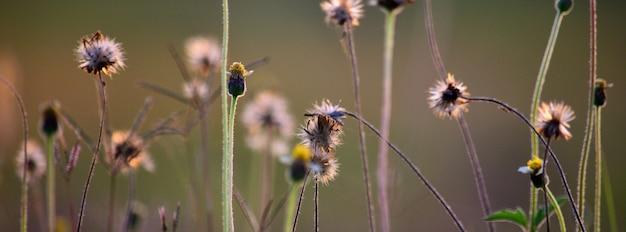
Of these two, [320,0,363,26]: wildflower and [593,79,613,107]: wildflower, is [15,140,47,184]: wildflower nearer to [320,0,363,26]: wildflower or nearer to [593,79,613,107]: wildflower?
[320,0,363,26]: wildflower

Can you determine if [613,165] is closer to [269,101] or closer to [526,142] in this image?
[526,142]

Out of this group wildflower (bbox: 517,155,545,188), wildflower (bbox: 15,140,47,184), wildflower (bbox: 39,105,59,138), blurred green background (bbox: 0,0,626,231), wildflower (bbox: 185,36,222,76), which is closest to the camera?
wildflower (bbox: 517,155,545,188)

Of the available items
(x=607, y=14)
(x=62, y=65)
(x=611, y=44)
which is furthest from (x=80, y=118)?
(x=607, y=14)

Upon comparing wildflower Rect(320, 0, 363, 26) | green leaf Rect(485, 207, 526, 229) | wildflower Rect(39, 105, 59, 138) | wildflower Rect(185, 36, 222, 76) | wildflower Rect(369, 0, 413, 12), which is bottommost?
green leaf Rect(485, 207, 526, 229)

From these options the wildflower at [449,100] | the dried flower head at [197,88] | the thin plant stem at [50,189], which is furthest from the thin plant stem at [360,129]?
the thin plant stem at [50,189]

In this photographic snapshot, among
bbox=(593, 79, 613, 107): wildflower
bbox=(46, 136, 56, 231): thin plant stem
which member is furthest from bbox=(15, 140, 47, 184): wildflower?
bbox=(593, 79, 613, 107): wildflower

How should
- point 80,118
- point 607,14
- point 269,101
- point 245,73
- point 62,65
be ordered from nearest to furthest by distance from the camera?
point 245,73
point 269,101
point 80,118
point 62,65
point 607,14
